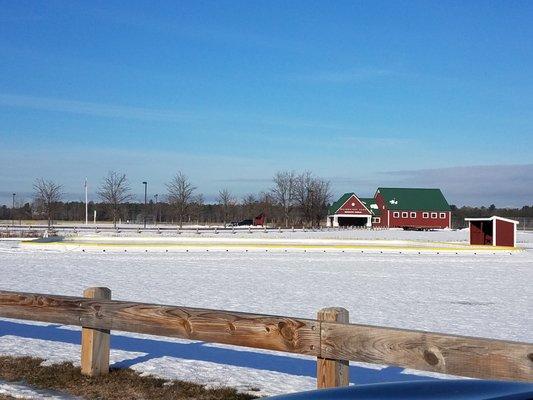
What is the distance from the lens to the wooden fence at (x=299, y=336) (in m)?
4.58

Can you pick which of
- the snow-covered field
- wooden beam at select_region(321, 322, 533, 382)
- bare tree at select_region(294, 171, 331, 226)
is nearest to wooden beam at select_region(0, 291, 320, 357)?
wooden beam at select_region(321, 322, 533, 382)

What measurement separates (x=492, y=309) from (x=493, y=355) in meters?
9.69

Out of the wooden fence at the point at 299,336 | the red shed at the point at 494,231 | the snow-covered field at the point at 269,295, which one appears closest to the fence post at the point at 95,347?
the wooden fence at the point at 299,336

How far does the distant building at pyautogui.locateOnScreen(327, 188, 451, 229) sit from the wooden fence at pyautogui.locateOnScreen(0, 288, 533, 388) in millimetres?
99767

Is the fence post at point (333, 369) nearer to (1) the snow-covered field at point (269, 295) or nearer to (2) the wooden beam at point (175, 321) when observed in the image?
(2) the wooden beam at point (175, 321)

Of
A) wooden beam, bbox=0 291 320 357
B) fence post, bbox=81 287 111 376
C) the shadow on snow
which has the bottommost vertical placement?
the shadow on snow

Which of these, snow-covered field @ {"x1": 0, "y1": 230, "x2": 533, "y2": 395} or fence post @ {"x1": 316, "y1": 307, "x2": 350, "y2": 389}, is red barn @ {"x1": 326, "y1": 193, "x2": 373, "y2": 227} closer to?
snow-covered field @ {"x1": 0, "y1": 230, "x2": 533, "y2": 395}

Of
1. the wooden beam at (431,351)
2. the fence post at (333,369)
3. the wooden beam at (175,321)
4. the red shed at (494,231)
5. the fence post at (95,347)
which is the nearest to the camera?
the wooden beam at (431,351)

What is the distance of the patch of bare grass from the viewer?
643 centimetres

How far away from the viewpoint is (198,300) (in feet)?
46.9

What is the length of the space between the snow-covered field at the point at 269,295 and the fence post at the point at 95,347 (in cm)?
65

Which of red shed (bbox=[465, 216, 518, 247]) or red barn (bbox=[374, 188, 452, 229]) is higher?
red barn (bbox=[374, 188, 452, 229])

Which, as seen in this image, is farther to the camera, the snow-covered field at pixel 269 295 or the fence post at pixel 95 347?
the snow-covered field at pixel 269 295

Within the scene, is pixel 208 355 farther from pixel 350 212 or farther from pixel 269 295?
pixel 350 212
